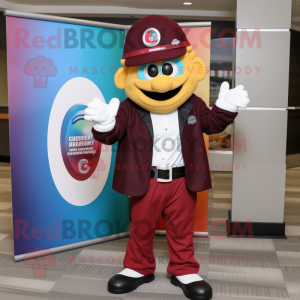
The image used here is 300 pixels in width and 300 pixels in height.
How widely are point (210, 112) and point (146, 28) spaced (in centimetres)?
53

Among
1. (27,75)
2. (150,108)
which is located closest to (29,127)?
(27,75)

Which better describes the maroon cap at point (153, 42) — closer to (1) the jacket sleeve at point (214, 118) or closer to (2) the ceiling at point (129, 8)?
(1) the jacket sleeve at point (214, 118)

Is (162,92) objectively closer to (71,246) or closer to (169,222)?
(169,222)

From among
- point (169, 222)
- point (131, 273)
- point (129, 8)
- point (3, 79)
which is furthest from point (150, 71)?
point (3, 79)

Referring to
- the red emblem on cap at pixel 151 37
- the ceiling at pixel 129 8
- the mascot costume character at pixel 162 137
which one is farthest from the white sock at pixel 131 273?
the ceiling at pixel 129 8

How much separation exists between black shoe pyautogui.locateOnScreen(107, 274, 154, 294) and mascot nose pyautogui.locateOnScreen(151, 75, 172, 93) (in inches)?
40.1

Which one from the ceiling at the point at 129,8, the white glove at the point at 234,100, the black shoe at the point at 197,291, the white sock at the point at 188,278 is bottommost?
the black shoe at the point at 197,291

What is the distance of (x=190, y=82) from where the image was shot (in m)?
1.89

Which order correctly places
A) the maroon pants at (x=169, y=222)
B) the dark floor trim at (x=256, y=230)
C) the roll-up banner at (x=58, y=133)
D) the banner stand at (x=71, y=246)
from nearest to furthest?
the maroon pants at (x=169, y=222)
the roll-up banner at (x=58, y=133)
the banner stand at (x=71, y=246)
the dark floor trim at (x=256, y=230)

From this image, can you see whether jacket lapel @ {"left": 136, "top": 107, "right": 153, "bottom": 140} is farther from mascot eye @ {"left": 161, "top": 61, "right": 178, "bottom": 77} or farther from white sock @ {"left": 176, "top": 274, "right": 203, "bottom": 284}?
white sock @ {"left": 176, "top": 274, "right": 203, "bottom": 284}

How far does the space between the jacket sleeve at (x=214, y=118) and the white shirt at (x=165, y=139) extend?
0.15 meters

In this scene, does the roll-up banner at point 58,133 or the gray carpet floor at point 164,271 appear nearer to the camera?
the gray carpet floor at point 164,271

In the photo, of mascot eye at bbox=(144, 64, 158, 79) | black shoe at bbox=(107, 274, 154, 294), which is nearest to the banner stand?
black shoe at bbox=(107, 274, 154, 294)

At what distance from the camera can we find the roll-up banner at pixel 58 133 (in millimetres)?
2291
